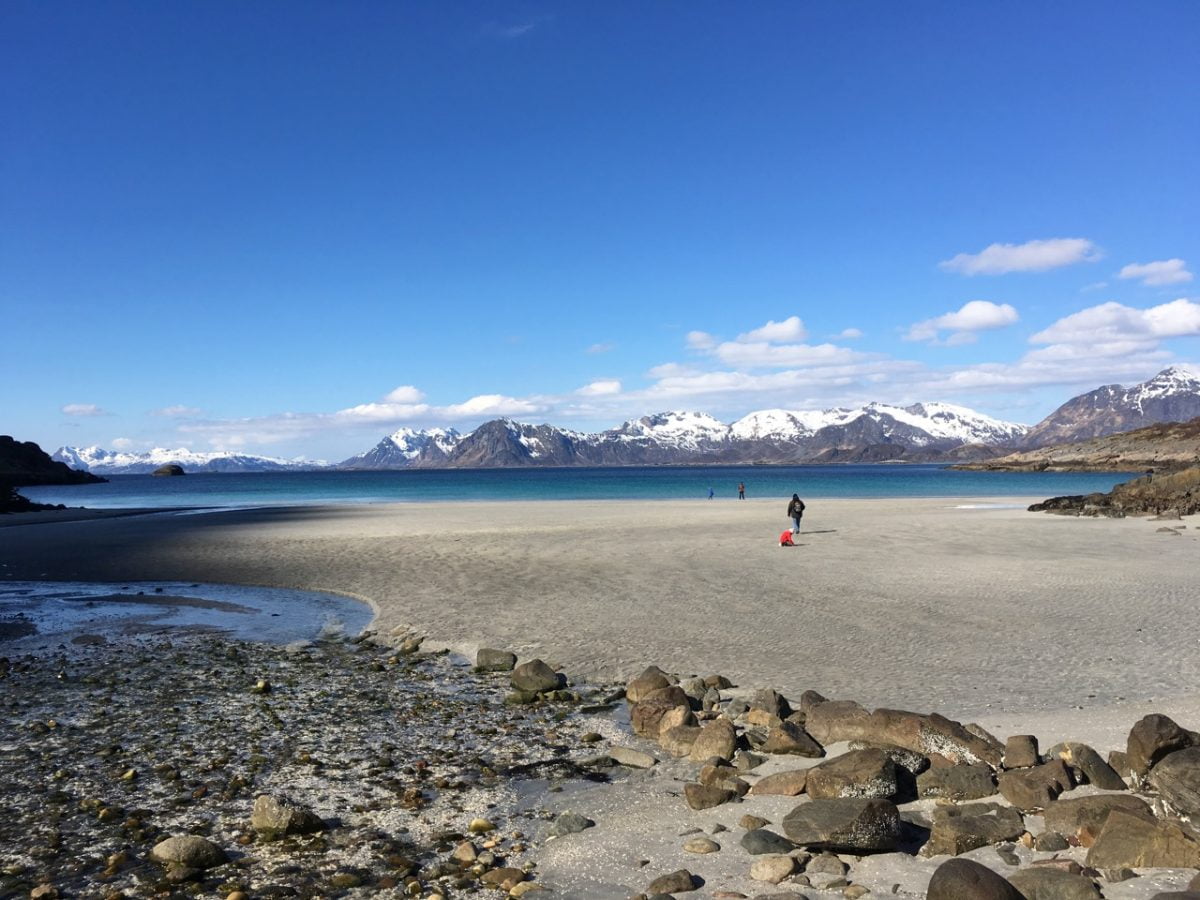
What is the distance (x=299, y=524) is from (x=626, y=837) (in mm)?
44594

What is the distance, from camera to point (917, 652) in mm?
14047

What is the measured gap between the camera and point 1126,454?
553 ft

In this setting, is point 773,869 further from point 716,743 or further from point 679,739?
point 679,739

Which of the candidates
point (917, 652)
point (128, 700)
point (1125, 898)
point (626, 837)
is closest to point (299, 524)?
point (128, 700)

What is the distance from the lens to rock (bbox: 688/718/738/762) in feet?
29.6

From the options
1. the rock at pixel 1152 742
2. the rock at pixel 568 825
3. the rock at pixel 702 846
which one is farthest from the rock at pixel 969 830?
the rock at pixel 568 825

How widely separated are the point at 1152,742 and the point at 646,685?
615cm

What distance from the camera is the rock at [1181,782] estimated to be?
254 inches

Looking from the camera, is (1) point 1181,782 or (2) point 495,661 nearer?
(1) point 1181,782

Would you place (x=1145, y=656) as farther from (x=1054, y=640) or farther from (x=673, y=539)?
(x=673, y=539)

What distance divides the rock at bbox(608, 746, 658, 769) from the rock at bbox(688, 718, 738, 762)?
20.1 inches

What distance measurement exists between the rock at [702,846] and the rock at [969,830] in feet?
5.54

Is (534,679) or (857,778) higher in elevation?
(857,778)

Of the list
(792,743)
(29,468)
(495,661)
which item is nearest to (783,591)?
(495,661)
